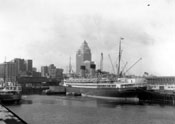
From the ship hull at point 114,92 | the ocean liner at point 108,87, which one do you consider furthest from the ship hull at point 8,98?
the ocean liner at point 108,87

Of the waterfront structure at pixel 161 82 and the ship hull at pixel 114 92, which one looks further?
the waterfront structure at pixel 161 82

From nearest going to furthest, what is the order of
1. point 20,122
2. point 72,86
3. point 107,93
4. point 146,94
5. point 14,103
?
point 20,122 < point 14,103 < point 146,94 < point 107,93 < point 72,86

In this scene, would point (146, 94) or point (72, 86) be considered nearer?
point (146, 94)

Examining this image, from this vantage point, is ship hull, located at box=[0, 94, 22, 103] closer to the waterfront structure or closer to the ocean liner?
the ocean liner

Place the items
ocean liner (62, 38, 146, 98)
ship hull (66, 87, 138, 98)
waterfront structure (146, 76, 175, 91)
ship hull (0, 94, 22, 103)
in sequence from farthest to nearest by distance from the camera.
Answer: waterfront structure (146, 76, 175, 91) → ocean liner (62, 38, 146, 98) → ship hull (66, 87, 138, 98) → ship hull (0, 94, 22, 103)

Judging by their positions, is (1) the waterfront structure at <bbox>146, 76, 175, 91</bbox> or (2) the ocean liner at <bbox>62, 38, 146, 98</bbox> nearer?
(2) the ocean liner at <bbox>62, 38, 146, 98</bbox>

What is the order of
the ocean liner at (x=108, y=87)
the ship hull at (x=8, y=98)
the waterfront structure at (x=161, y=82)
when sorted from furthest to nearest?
the waterfront structure at (x=161, y=82), the ocean liner at (x=108, y=87), the ship hull at (x=8, y=98)

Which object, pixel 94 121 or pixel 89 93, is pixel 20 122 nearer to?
pixel 94 121

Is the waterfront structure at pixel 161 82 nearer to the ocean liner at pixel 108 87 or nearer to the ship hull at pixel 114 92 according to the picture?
the ocean liner at pixel 108 87

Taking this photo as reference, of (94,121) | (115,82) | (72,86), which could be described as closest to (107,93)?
(115,82)

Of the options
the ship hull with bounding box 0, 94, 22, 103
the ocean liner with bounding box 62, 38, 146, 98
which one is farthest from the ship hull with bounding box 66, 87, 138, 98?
the ship hull with bounding box 0, 94, 22, 103

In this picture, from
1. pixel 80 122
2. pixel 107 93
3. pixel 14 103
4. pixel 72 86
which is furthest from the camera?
pixel 72 86
